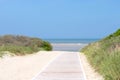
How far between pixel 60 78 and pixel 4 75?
3303 millimetres

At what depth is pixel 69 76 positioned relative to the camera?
20.4 metres

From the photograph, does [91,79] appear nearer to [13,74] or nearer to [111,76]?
[111,76]

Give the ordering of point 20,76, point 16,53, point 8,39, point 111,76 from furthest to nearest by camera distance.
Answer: point 8,39 → point 16,53 → point 20,76 → point 111,76

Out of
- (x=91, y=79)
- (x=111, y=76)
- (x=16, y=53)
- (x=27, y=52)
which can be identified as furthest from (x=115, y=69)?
(x=27, y=52)

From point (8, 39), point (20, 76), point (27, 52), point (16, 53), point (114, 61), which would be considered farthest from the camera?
point (8, 39)

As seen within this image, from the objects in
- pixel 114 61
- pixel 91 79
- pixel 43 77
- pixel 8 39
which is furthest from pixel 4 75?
pixel 8 39

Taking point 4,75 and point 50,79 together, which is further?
point 4,75

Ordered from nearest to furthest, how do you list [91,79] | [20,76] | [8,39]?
[91,79] < [20,76] < [8,39]

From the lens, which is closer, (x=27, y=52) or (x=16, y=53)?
(x=16, y=53)

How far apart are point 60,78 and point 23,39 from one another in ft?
144

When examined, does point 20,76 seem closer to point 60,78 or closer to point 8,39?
point 60,78

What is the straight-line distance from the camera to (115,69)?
55.3 ft

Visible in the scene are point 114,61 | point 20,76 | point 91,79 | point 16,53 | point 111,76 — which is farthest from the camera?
point 16,53

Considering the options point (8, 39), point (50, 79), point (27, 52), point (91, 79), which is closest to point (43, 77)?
point (50, 79)
